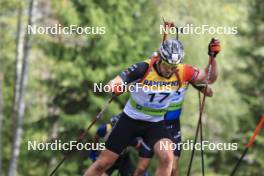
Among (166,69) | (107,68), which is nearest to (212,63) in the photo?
(166,69)

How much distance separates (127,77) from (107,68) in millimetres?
18391

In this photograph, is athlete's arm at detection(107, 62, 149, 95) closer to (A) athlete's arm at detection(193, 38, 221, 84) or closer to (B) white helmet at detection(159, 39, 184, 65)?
(B) white helmet at detection(159, 39, 184, 65)

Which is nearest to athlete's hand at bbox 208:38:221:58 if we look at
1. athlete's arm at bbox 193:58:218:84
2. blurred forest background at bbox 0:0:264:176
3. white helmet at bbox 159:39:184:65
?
athlete's arm at bbox 193:58:218:84

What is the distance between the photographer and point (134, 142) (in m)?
10.2

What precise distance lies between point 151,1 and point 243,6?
35.3 feet

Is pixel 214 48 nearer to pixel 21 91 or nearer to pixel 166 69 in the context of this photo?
pixel 166 69

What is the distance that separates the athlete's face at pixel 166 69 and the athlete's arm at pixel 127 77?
0.71 feet

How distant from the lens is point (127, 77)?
27.8 ft

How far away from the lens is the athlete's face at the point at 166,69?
344 inches

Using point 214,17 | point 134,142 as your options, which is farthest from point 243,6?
point 134,142

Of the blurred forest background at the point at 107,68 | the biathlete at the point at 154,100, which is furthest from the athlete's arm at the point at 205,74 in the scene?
the blurred forest background at the point at 107,68

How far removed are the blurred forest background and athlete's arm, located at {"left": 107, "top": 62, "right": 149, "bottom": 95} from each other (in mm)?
14878

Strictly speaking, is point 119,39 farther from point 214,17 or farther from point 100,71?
point 214,17

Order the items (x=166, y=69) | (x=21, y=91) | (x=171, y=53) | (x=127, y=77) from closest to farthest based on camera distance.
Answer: (x=127, y=77) < (x=171, y=53) < (x=166, y=69) < (x=21, y=91)
